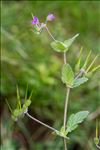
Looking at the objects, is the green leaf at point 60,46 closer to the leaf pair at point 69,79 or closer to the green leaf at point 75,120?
the leaf pair at point 69,79

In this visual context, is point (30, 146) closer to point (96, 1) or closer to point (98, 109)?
point (98, 109)

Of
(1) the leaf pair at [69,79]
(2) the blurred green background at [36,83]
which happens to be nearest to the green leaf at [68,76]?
(1) the leaf pair at [69,79]

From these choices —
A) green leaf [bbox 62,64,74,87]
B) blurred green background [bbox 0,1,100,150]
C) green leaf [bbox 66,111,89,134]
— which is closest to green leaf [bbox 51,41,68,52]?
green leaf [bbox 62,64,74,87]

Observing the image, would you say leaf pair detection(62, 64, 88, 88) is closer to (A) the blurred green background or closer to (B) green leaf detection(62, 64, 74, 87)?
(B) green leaf detection(62, 64, 74, 87)

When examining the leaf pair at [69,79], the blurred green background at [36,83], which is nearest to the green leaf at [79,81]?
the leaf pair at [69,79]

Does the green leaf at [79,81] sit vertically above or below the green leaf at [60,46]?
below

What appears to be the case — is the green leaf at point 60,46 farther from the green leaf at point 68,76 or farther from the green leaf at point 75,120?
the green leaf at point 75,120

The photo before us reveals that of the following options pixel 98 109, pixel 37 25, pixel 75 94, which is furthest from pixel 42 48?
pixel 37 25

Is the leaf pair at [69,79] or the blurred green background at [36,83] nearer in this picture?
Answer: the leaf pair at [69,79]
